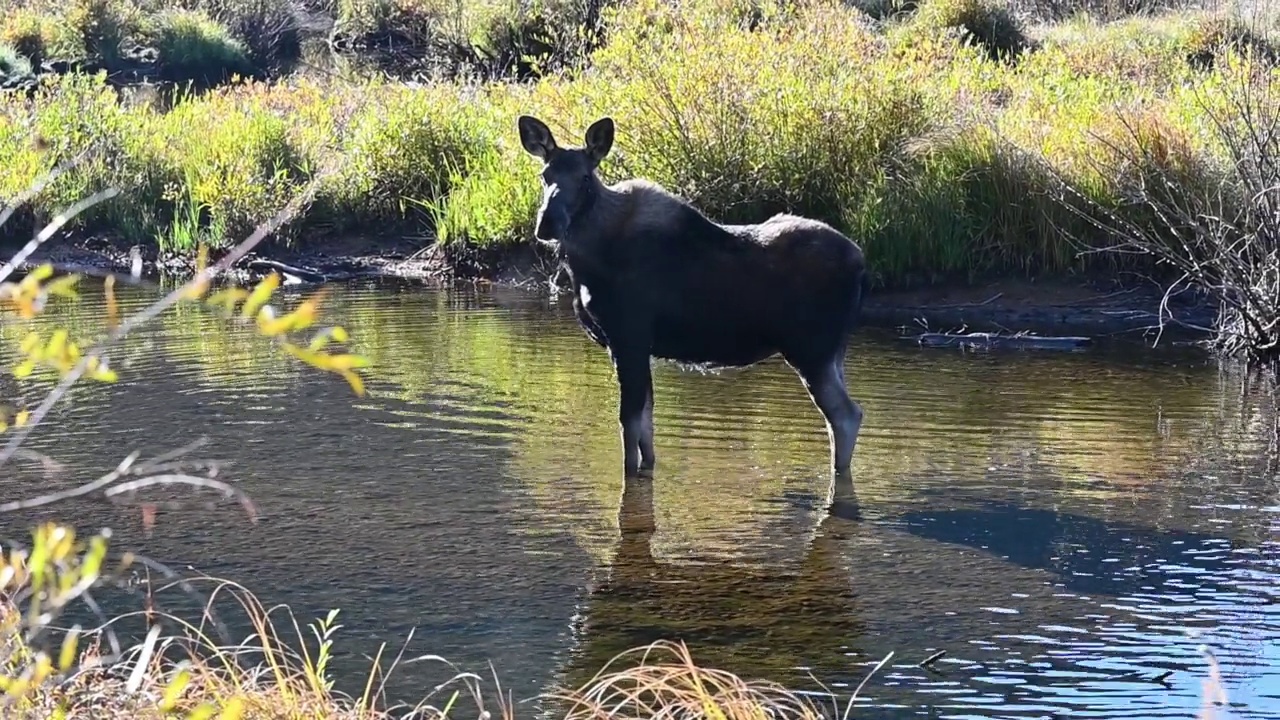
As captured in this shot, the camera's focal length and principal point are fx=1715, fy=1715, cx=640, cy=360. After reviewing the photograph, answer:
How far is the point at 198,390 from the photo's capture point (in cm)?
1177

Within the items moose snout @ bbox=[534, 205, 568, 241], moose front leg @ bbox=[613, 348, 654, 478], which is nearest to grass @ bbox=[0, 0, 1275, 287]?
moose front leg @ bbox=[613, 348, 654, 478]

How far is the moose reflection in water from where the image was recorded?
6.55 meters

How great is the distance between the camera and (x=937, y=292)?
15742mm

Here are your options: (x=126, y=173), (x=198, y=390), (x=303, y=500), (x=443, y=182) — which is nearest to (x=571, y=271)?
A: (x=303, y=500)

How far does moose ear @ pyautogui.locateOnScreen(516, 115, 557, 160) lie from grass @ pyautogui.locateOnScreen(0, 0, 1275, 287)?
6.26 metres

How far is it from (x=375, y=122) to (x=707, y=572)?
515 inches

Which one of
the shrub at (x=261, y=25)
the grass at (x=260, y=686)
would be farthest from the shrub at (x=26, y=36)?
the grass at (x=260, y=686)

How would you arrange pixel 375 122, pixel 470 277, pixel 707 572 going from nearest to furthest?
pixel 707 572
pixel 470 277
pixel 375 122

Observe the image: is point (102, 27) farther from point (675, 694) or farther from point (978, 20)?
point (675, 694)

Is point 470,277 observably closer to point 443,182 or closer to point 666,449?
point 443,182

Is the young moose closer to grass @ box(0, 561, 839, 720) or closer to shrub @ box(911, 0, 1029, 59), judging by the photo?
grass @ box(0, 561, 839, 720)

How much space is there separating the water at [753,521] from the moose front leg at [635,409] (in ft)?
0.48

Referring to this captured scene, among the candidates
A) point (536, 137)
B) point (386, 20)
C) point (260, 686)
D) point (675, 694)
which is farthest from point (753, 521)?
point (386, 20)

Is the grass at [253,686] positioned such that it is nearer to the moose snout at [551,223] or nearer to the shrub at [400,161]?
the moose snout at [551,223]
